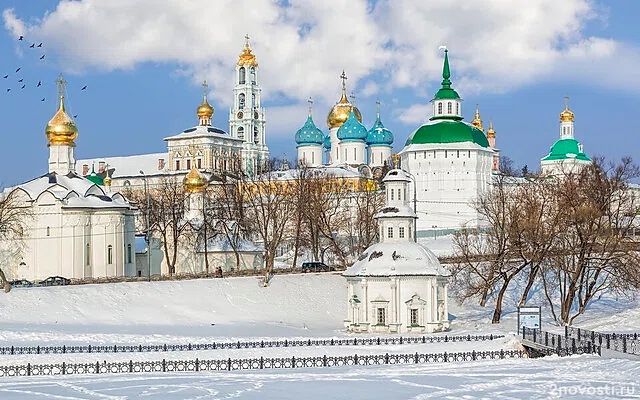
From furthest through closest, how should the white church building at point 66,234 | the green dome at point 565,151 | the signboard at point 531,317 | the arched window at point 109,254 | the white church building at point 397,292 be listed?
1. the green dome at point 565,151
2. the arched window at point 109,254
3. the white church building at point 66,234
4. the white church building at point 397,292
5. the signboard at point 531,317

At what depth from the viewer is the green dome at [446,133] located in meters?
81.1

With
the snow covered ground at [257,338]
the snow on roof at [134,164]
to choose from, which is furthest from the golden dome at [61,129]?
the snow on roof at [134,164]

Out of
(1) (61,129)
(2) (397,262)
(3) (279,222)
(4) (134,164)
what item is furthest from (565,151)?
(2) (397,262)

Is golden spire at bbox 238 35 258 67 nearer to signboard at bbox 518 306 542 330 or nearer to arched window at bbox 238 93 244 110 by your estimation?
arched window at bbox 238 93 244 110

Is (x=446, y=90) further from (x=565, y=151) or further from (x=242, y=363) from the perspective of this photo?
(x=242, y=363)

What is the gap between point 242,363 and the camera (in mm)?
34406

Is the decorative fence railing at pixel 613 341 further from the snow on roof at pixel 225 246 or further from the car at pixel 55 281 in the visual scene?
the snow on roof at pixel 225 246

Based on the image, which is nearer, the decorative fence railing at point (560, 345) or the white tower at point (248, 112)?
the decorative fence railing at point (560, 345)

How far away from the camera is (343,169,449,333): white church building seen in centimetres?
4838

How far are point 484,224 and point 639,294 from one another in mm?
21692

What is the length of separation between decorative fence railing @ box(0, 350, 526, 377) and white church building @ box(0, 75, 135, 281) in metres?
27.6

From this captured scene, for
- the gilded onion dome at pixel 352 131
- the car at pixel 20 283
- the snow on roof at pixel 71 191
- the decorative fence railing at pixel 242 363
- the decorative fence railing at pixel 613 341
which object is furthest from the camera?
the gilded onion dome at pixel 352 131

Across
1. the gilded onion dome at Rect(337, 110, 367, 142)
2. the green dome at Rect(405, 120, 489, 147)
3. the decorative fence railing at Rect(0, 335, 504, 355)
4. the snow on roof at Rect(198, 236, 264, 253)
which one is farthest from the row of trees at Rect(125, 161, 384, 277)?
the gilded onion dome at Rect(337, 110, 367, 142)

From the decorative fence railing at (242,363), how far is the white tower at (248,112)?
88.0 meters
